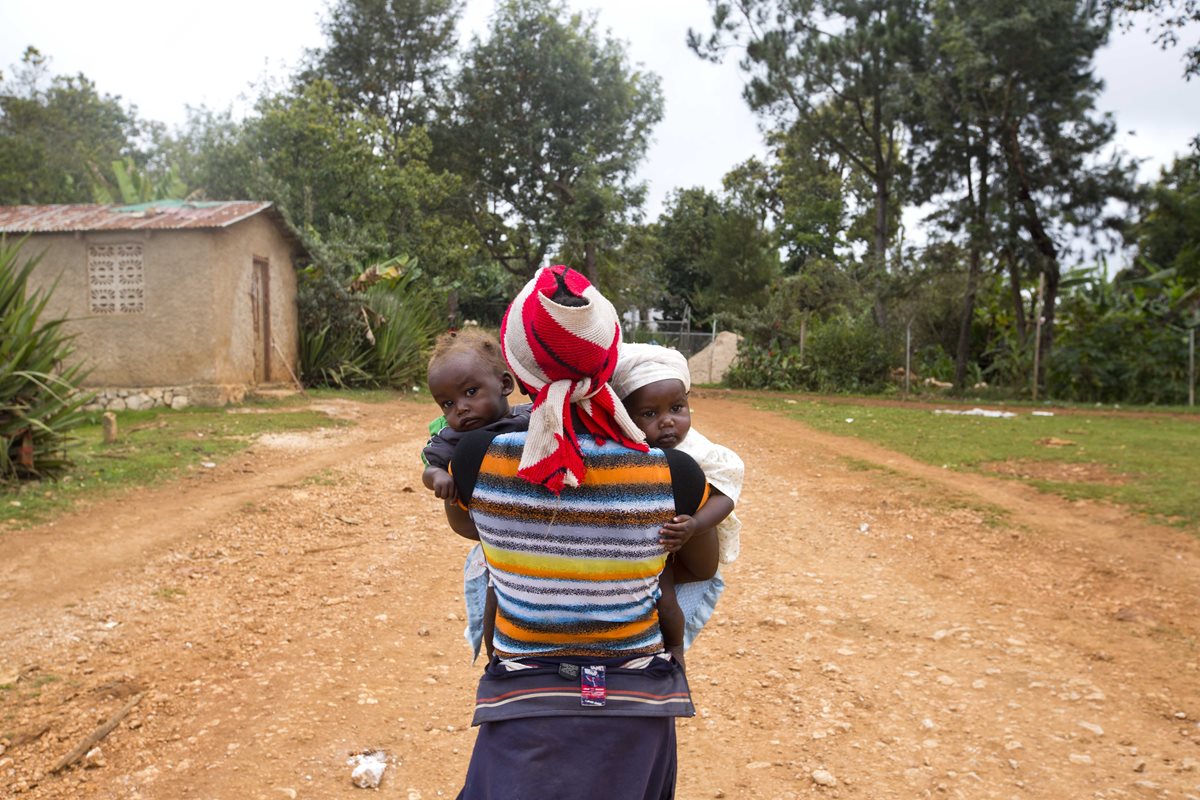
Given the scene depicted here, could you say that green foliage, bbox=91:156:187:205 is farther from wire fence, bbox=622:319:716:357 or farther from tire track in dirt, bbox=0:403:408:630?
wire fence, bbox=622:319:716:357

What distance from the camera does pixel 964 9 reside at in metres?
21.0

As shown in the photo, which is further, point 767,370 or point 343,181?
point 767,370

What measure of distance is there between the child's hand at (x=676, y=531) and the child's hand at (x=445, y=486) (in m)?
0.42

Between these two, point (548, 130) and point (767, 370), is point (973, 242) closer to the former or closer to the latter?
point (767, 370)

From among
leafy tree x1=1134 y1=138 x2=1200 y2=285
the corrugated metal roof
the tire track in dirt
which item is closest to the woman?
the tire track in dirt

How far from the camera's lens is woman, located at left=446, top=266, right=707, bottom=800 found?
5.70ft

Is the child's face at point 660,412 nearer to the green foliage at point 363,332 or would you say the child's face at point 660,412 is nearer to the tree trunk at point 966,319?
the green foliage at point 363,332

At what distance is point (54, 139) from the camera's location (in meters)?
Result: 34.3

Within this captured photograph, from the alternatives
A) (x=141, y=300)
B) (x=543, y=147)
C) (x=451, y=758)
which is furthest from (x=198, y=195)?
(x=451, y=758)

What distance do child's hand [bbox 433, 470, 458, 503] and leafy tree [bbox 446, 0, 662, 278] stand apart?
2789 cm

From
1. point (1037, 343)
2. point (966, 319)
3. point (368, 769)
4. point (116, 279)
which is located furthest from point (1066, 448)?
point (116, 279)

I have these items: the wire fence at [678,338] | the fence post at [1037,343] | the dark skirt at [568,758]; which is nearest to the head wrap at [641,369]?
the dark skirt at [568,758]

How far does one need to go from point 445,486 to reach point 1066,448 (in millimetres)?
11470

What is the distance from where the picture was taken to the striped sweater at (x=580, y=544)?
176cm
